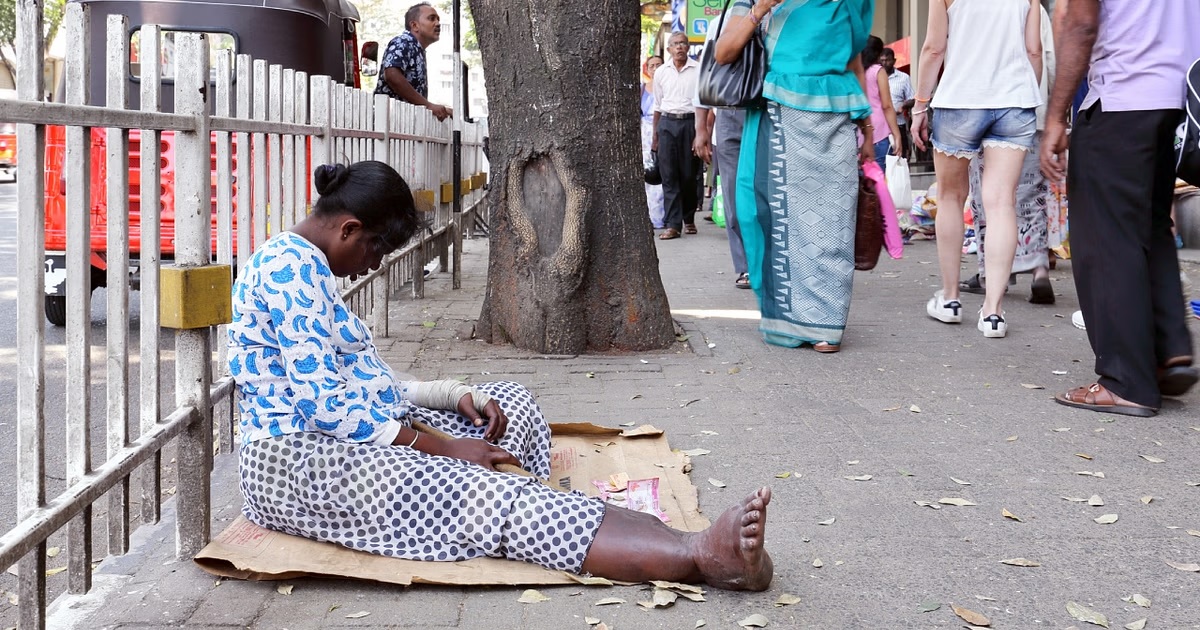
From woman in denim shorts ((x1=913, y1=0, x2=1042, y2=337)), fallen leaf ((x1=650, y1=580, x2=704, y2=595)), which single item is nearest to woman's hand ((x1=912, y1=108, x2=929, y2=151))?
woman in denim shorts ((x1=913, y1=0, x2=1042, y2=337))

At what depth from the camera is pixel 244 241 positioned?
13.2 ft

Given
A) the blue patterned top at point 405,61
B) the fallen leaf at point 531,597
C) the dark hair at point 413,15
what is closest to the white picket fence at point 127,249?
the fallen leaf at point 531,597

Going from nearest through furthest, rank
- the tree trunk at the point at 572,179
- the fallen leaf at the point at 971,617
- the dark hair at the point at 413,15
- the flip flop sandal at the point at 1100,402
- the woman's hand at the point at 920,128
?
the fallen leaf at the point at 971,617
the flip flop sandal at the point at 1100,402
the tree trunk at the point at 572,179
the woman's hand at the point at 920,128
the dark hair at the point at 413,15

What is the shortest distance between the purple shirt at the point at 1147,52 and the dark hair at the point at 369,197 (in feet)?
9.32

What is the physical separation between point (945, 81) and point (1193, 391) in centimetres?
228

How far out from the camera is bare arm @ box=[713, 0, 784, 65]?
5945 millimetres

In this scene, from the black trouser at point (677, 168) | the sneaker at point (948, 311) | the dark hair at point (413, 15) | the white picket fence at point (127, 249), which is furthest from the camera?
the black trouser at point (677, 168)

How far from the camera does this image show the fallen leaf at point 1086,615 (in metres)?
2.85

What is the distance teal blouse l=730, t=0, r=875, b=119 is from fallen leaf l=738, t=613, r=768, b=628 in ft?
11.8

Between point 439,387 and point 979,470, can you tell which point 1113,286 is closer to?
point 979,470

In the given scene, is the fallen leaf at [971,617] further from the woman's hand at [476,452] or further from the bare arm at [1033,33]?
the bare arm at [1033,33]

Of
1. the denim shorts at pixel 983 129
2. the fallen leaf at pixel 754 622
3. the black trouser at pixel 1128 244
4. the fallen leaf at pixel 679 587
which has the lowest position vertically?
the fallen leaf at pixel 754 622

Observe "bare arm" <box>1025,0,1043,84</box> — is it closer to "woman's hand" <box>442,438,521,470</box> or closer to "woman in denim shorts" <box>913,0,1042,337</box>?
"woman in denim shorts" <box>913,0,1042,337</box>

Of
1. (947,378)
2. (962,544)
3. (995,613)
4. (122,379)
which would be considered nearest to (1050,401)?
(947,378)
